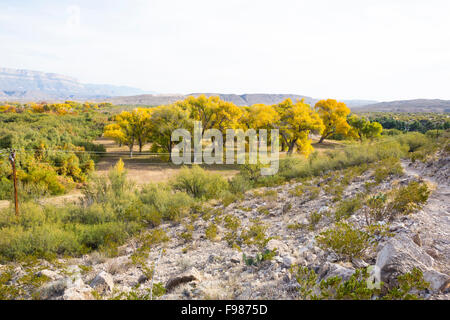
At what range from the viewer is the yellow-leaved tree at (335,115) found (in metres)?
31.5

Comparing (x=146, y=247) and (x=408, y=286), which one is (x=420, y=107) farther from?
(x=146, y=247)

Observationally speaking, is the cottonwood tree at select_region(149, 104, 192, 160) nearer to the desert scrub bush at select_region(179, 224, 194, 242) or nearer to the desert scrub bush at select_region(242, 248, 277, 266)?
the desert scrub bush at select_region(179, 224, 194, 242)

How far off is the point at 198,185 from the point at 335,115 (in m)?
26.4

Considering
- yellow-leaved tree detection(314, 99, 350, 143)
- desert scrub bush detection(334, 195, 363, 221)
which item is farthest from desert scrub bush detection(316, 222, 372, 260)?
yellow-leaved tree detection(314, 99, 350, 143)

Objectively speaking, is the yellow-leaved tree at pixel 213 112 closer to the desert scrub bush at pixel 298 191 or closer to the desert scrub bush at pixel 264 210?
the desert scrub bush at pixel 298 191

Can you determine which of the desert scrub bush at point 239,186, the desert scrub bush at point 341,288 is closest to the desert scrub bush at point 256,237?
the desert scrub bush at point 341,288

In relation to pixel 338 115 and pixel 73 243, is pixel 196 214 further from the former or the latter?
pixel 338 115

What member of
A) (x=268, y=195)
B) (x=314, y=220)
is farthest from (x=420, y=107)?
(x=314, y=220)

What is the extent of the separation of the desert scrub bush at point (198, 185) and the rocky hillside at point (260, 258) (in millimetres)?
3167

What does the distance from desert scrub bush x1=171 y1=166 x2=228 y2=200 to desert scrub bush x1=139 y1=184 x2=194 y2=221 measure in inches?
59.2

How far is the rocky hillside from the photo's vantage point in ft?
11.2
